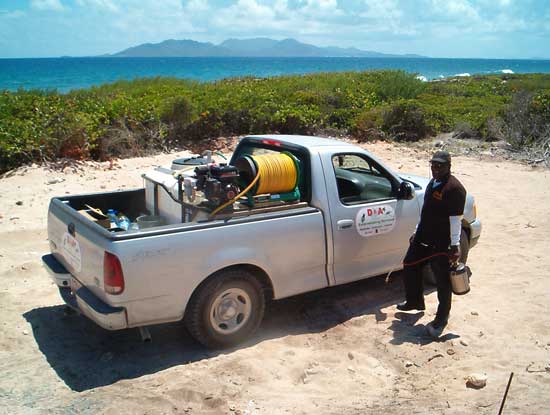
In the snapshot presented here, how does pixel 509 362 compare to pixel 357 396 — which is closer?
pixel 357 396

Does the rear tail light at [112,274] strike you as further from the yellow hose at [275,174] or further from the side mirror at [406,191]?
the side mirror at [406,191]

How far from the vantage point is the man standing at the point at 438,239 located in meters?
5.29

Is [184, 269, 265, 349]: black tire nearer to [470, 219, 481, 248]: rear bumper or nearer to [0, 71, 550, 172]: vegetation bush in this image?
[470, 219, 481, 248]: rear bumper

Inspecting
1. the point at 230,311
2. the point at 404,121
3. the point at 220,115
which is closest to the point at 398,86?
the point at 404,121

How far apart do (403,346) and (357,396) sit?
106cm

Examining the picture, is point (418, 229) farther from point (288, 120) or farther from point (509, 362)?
point (288, 120)

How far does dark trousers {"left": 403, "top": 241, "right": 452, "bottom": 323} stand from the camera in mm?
5531

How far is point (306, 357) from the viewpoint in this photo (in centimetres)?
509

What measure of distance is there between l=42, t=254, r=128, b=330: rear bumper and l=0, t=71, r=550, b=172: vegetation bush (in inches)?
273

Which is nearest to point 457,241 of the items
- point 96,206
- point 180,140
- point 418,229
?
point 418,229

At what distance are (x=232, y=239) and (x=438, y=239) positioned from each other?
2.04 m

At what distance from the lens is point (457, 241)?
17.6 feet

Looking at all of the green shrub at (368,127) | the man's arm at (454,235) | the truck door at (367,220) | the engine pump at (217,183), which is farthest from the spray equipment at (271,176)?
the green shrub at (368,127)

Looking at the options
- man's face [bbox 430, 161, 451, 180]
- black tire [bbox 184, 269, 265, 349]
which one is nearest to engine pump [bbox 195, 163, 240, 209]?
black tire [bbox 184, 269, 265, 349]
